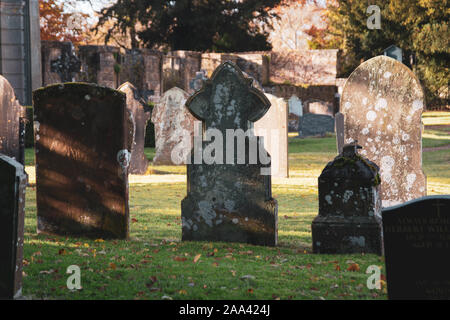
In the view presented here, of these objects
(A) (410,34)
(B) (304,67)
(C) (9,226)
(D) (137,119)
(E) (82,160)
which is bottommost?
(C) (9,226)

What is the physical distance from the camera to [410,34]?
135 ft

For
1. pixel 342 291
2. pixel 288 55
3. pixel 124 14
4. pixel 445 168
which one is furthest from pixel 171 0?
pixel 342 291

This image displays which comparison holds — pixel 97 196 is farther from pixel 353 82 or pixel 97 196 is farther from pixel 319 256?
pixel 353 82

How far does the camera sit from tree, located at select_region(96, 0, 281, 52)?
40.8 m

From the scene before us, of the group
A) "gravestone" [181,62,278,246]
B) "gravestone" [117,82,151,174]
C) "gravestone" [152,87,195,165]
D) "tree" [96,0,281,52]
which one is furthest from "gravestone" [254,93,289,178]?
"tree" [96,0,281,52]

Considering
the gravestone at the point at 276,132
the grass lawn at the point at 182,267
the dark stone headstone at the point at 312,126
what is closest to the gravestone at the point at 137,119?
the gravestone at the point at 276,132

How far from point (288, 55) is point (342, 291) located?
38705 millimetres

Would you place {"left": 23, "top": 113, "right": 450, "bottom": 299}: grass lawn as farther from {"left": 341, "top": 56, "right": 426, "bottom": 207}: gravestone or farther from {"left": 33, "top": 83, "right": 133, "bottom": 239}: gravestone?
{"left": 341, "top": 56, "right": 426, "bottom": 207}: gravestone

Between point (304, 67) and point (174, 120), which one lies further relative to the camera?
point (304, 67)

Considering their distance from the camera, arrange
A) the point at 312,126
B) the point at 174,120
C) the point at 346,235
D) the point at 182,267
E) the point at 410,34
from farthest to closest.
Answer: the point at 410,34
the point at 312,126
the point at 174,120
the point at 346,235
the point at 182,267

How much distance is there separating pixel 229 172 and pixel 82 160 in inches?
67.1

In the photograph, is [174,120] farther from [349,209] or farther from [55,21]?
[55,21]

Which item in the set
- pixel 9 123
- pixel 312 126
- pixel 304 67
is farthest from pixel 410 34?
pixel 9 123

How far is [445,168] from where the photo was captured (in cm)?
1694
